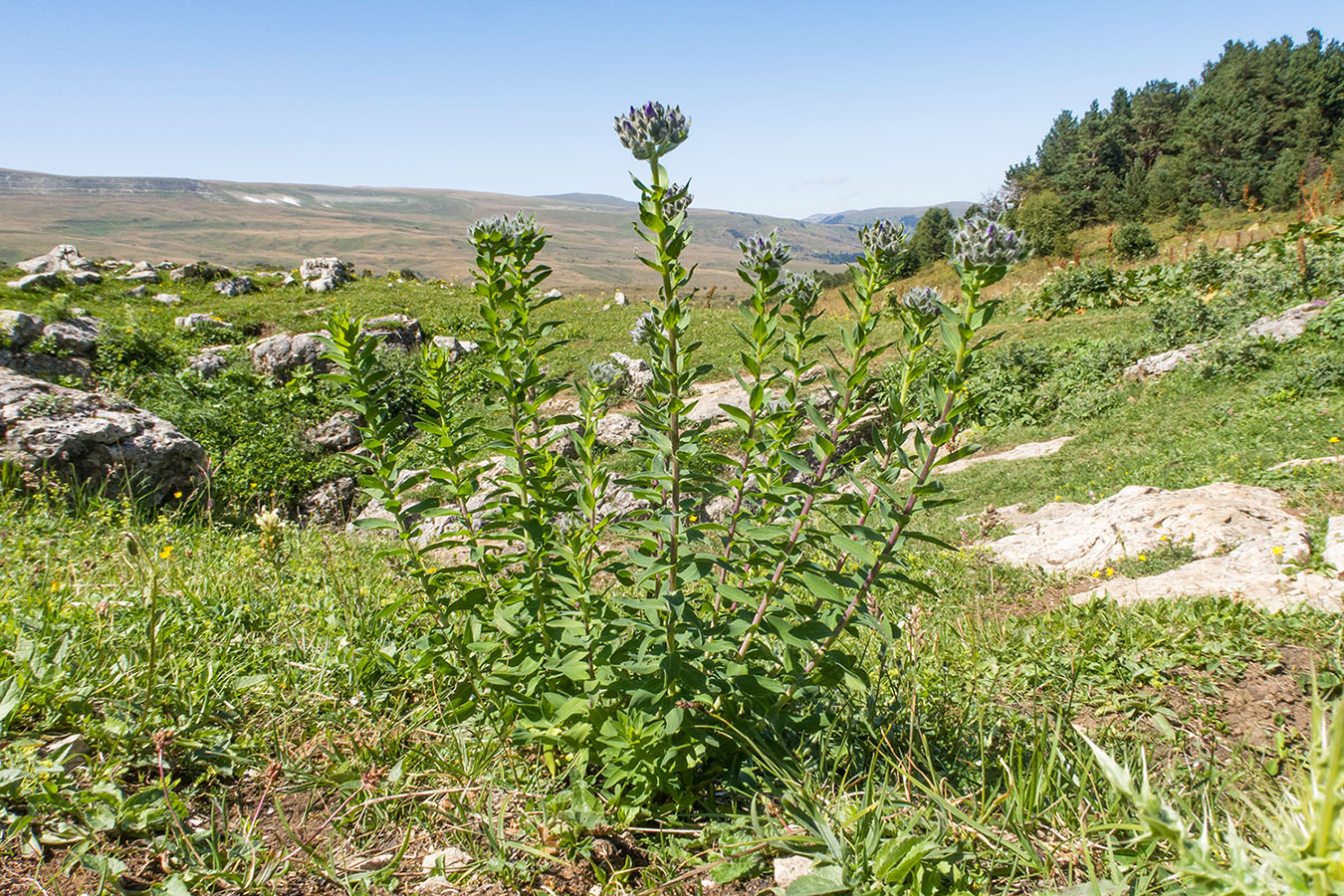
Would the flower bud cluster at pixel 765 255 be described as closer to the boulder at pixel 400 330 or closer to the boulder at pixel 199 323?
the boulder at pixel 400 330

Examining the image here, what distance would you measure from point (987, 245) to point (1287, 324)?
36.8 feet

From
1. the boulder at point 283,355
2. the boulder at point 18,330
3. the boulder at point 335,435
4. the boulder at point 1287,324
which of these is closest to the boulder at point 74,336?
the boulder at point 18,330

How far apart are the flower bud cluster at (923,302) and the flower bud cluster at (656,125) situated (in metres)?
0.76

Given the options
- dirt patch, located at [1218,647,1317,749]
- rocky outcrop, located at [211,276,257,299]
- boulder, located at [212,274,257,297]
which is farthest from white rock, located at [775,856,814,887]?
boulder, located at [212,274,257,297]

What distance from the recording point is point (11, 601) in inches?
100

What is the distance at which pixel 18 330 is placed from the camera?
9.45 m

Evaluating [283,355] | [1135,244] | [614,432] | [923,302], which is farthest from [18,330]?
[1135,244]

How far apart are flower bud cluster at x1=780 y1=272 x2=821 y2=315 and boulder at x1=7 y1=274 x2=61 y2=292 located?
56.7ft

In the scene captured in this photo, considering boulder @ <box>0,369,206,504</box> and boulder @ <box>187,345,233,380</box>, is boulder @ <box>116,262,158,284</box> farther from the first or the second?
boulder @ <box>0,369,206,504</box>

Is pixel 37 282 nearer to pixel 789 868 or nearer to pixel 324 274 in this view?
pixel 324 274

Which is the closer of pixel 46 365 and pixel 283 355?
pixel 46 365

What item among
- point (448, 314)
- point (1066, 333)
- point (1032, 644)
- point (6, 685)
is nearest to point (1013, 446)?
point (1066, 333)

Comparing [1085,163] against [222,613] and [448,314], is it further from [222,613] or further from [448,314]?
[222,613]

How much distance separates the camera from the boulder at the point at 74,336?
10.2 meters
